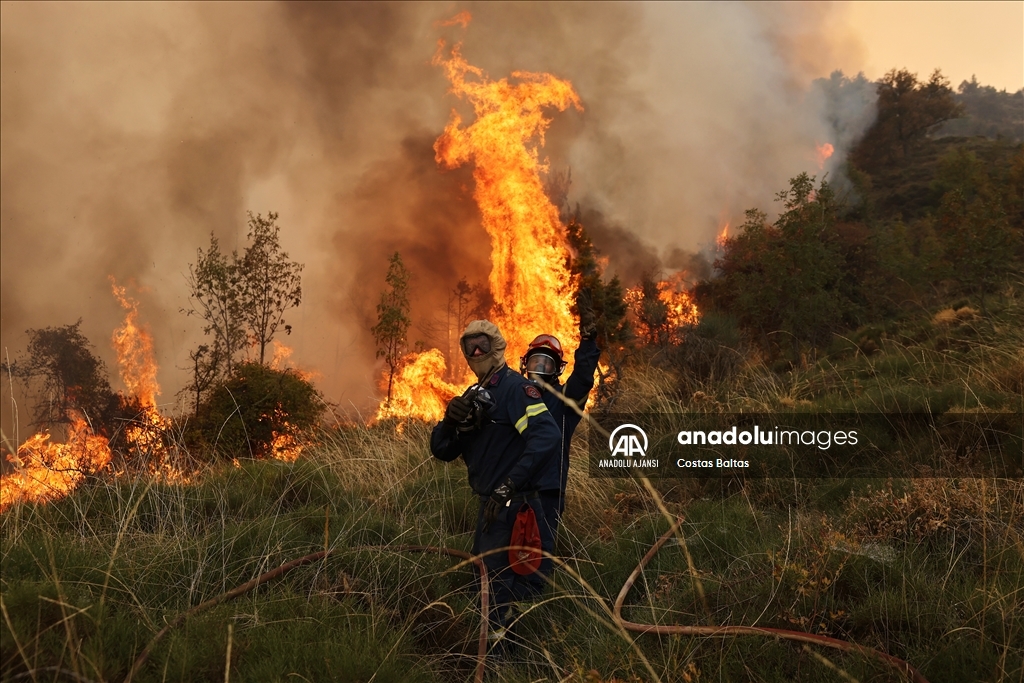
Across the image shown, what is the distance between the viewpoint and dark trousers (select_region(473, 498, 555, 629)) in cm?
482

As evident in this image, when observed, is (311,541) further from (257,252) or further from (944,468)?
(257,252)

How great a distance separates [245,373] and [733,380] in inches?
307

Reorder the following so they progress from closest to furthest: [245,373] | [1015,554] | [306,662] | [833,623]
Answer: [306,662] < [833,623] < [1015,554] < [245,373]

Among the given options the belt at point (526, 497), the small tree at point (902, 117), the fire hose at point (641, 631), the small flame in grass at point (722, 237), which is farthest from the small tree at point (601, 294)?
the small tree at point (902, 117)

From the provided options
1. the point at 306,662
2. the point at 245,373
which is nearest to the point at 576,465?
the point at 306,662

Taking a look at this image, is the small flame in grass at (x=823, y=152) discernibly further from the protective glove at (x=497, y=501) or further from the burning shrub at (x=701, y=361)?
the protective glove at (x=497, y=501)

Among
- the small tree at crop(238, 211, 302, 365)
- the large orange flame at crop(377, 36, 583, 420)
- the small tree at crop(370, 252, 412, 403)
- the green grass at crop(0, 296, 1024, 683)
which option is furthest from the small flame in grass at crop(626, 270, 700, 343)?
the green grass at crop(0, 296, 1024, 683)

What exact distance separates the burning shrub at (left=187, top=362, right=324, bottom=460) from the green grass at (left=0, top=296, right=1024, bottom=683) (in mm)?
3409

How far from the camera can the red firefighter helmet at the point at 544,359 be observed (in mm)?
5699

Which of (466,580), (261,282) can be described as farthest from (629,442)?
(261,282)

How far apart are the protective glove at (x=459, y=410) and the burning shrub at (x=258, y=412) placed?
6.49 m

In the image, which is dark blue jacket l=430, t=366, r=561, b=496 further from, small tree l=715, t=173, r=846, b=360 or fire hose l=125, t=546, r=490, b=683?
small tree l=715, t=173, r=846, b=360

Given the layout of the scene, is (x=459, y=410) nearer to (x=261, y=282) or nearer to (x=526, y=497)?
(x=526, y=497)

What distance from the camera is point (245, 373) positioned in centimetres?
1209
